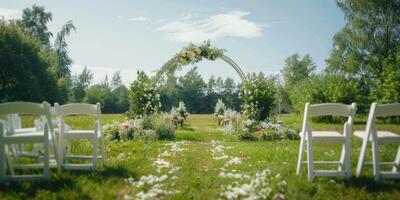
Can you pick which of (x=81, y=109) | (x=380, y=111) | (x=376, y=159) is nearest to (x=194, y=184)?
(x=81, y=109)

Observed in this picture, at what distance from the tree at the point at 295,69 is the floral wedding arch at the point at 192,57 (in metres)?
48.2

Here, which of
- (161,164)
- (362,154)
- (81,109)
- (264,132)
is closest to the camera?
(362,154)

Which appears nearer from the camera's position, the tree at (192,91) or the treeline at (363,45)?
the treeline at (363,45)

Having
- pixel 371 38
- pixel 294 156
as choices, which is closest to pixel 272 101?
pixel 294 156

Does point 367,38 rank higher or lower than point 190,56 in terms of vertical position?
higher

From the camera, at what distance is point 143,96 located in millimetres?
17000

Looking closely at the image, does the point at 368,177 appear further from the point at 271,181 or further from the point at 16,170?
the point at 16,170

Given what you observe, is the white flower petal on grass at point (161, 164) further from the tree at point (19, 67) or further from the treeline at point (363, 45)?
the tree at point (19, 67)

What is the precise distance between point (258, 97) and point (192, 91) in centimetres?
4049

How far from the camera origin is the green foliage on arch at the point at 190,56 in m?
17.2

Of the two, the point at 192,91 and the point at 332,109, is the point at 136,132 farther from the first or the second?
the point at 192,91

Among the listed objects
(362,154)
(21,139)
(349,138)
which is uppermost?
(21,139)

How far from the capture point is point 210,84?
2501 inches

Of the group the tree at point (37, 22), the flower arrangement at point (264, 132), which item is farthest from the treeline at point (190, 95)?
the flower arrangement at point (264, 132)
